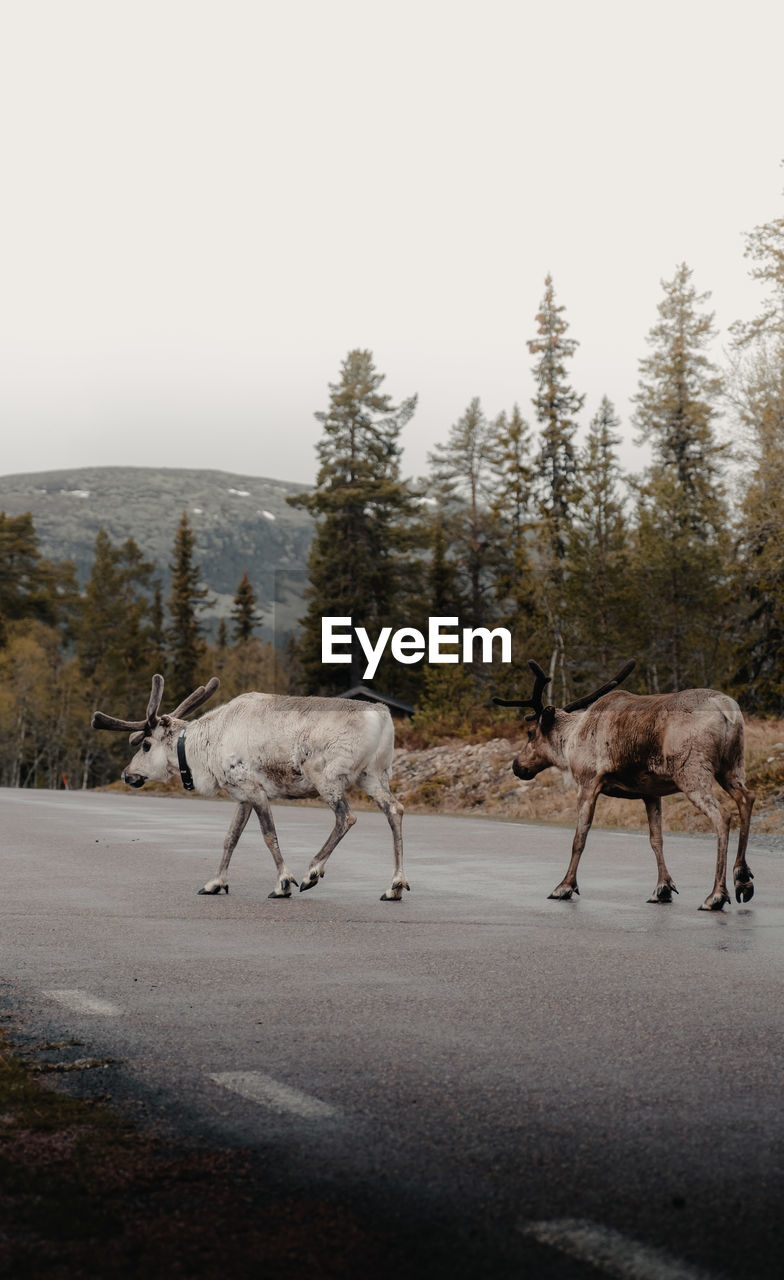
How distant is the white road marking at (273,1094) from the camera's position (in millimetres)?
5016

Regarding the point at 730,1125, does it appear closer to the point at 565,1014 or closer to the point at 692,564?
the point at 565,1014

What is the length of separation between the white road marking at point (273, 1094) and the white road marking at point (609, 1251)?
1.31 metres

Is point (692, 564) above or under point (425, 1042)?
above

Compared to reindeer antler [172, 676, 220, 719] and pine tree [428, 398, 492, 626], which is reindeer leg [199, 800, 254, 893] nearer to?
reindeer antler [172, 676, 220, 719]

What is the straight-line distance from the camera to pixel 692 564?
57.2m

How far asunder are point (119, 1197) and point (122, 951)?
17.1 feet

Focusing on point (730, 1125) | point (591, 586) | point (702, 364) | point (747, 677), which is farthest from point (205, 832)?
point (702, 364)

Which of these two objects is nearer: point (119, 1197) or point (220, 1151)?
point (119, 1197)

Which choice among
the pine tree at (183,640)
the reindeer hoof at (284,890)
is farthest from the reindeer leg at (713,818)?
the pine tree at (183,640)

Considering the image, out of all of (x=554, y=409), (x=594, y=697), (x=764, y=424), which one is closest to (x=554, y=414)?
(x=554, y=409)

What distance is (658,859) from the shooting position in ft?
40.0

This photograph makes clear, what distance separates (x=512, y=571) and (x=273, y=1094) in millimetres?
83847

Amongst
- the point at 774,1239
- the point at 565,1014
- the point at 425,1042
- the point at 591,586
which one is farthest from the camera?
the point at 591,586

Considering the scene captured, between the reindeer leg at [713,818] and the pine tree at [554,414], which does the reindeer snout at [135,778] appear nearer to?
the reindeer leg at [713,818]
